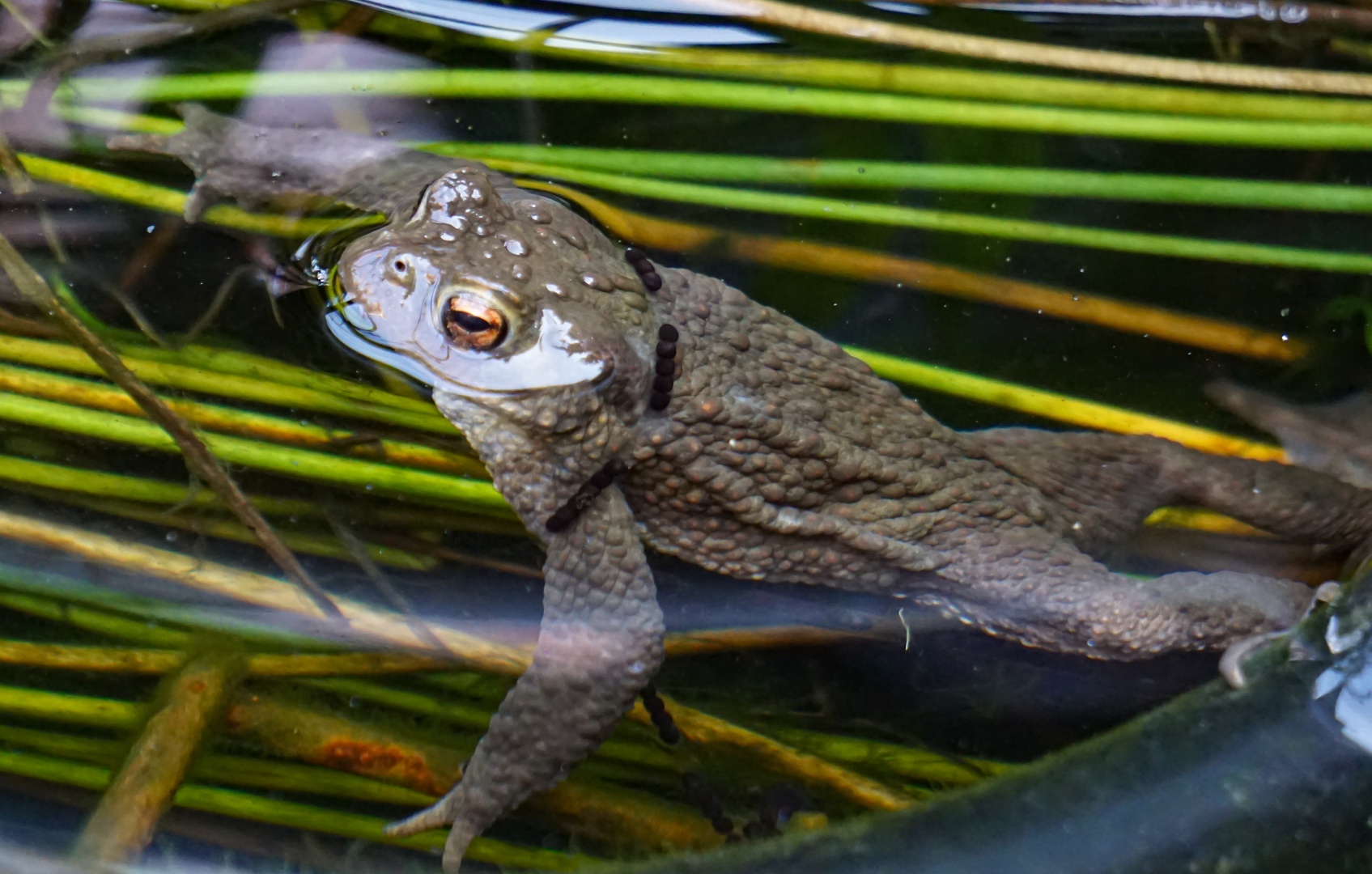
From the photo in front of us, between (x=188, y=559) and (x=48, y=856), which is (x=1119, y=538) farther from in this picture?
(x=48, y=856)

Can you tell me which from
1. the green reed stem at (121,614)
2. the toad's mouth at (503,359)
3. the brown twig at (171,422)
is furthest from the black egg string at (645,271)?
the green reed stem at (121,614)

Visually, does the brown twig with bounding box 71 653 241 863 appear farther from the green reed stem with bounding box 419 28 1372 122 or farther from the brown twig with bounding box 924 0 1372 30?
the brown twig with bounding box 924 0 1372 30

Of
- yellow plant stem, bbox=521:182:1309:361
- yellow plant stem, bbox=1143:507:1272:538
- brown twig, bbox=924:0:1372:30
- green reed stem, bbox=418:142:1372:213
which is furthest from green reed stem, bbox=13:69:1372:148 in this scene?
yellow plant stem, bbox=1143:507:1272:538

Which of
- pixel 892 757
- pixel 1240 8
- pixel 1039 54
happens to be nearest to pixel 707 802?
pixel 892 757

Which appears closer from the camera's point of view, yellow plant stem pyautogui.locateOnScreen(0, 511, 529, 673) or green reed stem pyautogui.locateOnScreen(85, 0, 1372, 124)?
yellow plant stem pyautogui.locateOnScreen(0, 511, 529, 673)

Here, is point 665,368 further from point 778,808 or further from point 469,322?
point 778,808

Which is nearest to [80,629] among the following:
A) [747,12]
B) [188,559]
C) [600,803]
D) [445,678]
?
[188,559]
